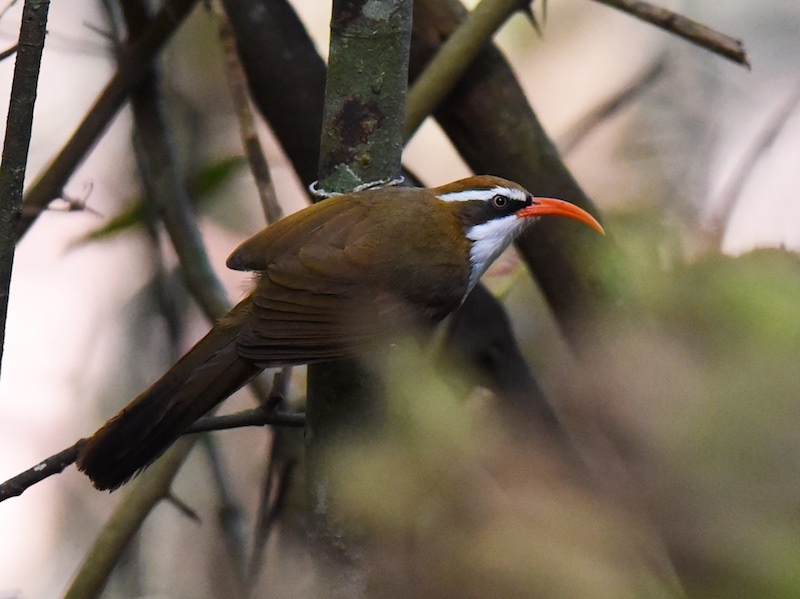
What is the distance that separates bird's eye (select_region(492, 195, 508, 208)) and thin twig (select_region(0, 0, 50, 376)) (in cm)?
101

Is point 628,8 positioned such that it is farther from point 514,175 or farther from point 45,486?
point 45,486

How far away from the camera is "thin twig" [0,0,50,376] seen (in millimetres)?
1193

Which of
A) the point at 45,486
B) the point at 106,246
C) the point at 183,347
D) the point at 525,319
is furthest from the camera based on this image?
the point at 45,486

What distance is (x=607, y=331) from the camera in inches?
31.2

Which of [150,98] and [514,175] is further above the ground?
[150,98]

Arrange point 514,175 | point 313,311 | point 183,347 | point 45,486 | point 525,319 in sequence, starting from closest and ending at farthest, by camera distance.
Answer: point 313,311 → point 514,175 → point 525,319 → point 183,347 → point 45,486

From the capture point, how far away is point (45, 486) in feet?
10.8

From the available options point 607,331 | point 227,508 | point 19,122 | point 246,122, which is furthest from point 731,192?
point 227,508

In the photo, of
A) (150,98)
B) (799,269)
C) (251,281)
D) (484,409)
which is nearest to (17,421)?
(150,98)

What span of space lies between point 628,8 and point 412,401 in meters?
1.61

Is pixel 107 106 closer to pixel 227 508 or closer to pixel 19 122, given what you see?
pixel 227 508

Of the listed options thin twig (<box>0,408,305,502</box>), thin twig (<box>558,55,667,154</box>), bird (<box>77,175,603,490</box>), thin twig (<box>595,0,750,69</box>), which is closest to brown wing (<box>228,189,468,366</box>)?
bird (<box>77,175,603,490</box>)

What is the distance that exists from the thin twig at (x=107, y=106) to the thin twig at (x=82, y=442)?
87 cm

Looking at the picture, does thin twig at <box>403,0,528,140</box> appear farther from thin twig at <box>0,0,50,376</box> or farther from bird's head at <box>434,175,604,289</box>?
thin twig at <box>0,0,50,376</box>
